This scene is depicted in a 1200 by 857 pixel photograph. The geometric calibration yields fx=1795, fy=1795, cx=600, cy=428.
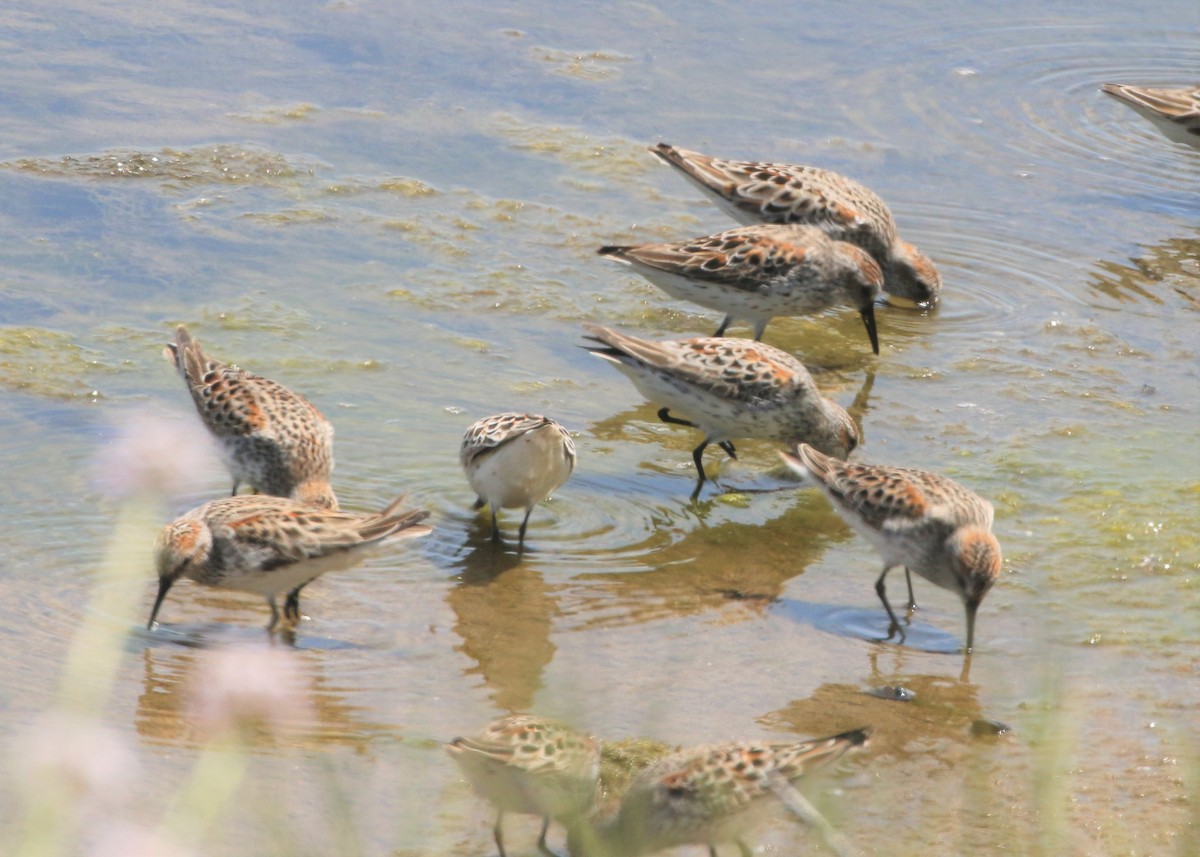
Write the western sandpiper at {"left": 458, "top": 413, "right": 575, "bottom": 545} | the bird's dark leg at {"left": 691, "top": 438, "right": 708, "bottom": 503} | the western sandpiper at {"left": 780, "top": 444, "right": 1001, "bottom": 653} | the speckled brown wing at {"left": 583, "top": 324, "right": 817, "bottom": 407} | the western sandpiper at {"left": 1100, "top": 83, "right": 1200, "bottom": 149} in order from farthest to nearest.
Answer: the western sandpiper at {"left": 1100, "top": 83, "right": 1200, "bottom": 149} → the speckled brown wing at {"left": 583, "top": 324, "right": 817, "bottom": 407} → the bird's dark leg at {"left": 691, "top": 438, "right": 708, "bottom": 503} → the western sandpiper at {"left": 458, "top": 413, "right": 575, "bottom": 545} → the western sandpiper at {"left": 780, "top": 444, "right": 1001, "bottom": 653}

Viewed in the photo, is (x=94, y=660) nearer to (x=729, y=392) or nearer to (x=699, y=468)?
(x=699, y=468)

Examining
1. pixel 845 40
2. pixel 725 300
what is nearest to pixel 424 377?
pixel 725 300

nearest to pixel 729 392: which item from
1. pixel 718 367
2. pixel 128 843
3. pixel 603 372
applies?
pixel 718 367

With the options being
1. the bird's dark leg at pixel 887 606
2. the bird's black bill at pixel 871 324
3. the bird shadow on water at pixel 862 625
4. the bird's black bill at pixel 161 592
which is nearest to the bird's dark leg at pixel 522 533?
the bird shadow on water at pixel 862 625

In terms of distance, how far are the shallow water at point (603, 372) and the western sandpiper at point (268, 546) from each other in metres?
0.26

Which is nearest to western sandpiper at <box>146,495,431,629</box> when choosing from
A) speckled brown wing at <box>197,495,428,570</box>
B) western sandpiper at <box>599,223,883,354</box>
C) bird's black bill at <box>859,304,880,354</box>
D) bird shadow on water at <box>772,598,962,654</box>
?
speckled brown wing at <box>197,495,428,570</box>

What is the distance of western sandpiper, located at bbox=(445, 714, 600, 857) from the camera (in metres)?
5.53

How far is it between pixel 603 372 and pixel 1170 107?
6.17 m

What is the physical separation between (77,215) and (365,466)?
3853mm

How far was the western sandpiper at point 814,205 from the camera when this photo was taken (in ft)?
39.1

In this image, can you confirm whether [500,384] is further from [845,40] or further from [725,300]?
[845,40]

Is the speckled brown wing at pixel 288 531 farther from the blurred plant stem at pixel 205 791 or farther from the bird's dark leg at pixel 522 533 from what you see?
the blurred plant stem at pixel 205 791

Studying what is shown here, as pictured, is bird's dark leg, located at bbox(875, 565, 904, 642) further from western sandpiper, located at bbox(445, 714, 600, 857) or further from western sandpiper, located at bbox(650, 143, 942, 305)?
western sandpiper, located at bbox(650, 143, 942, 305)

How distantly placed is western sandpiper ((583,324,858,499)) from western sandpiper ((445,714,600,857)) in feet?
12.3
